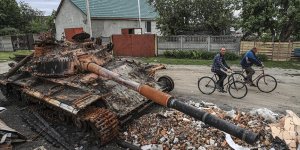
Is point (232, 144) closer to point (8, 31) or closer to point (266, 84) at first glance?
point (266, 84)

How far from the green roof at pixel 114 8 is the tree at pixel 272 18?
14.8 meters

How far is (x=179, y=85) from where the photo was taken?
13844mm

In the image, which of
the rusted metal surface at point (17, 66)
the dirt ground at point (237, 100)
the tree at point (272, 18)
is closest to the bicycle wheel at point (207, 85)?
the dirt ground at point (237, 100)

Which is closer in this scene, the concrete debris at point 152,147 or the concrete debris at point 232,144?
the concrete debris at point 232,144

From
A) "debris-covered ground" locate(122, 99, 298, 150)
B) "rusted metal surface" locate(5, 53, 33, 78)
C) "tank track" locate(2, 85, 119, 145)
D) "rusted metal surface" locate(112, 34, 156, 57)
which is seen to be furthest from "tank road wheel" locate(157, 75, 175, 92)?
"rusted metal surface" locate(112, 34, 156, 57)

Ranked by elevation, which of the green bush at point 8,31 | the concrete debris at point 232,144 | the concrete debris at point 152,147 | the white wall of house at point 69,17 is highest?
the white wall of house at point 69,17

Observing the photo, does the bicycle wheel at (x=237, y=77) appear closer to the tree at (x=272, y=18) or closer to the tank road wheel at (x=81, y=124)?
the tank road wheel at (x=81, y=124)

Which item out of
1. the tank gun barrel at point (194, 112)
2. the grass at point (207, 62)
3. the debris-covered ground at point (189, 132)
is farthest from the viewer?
the grass at point (207, 62)

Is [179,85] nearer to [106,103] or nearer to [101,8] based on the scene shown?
[106,103]

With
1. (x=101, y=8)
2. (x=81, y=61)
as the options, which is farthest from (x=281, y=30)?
(x=101, y=8)

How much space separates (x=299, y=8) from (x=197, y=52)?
23.5 ft

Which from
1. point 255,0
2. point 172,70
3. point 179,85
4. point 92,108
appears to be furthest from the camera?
point 255,0

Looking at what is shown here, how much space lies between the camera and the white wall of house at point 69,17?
32844 mm

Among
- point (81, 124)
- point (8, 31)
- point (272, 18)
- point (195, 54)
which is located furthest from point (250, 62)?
point (8, 31)
